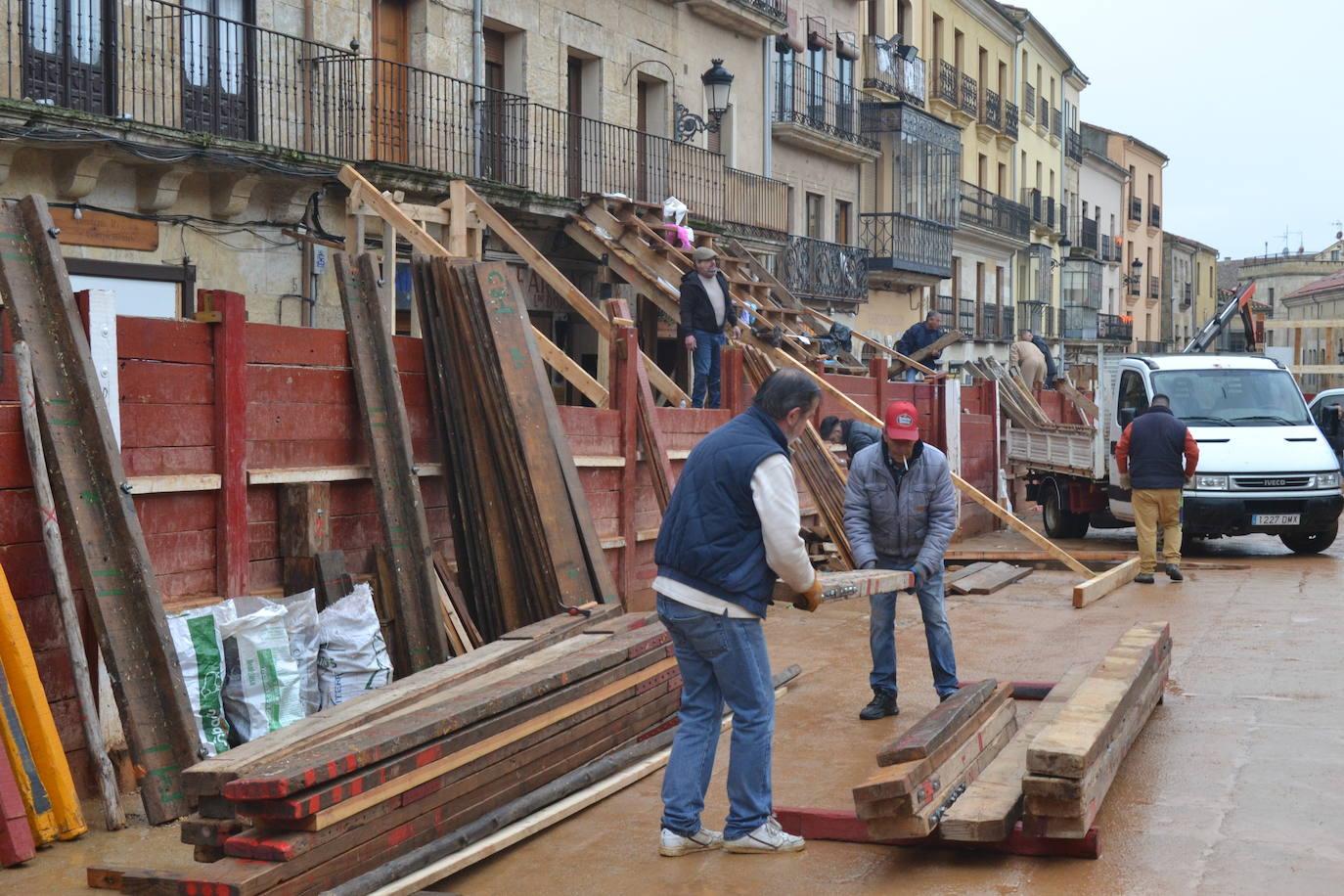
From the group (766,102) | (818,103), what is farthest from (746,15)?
(818,103)

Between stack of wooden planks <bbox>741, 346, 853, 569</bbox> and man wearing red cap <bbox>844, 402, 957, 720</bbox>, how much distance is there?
5.65 m

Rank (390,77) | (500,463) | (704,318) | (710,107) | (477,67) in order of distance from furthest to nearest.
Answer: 1. (710,107)
2. (477,67)
3. (390,77)
4. (704,318)
5. (500,463)

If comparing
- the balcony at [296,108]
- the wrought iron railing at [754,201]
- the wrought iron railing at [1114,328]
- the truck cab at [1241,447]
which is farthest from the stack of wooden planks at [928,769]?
the wrought iron railing at [1114,328]

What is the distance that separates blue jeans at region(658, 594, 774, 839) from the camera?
5777 millimetres

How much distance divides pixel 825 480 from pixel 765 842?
8.47 meters

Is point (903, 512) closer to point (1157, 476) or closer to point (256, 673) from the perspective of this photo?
point (256, 673)

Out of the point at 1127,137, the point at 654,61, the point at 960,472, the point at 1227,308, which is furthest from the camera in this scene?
the point at 1127,137

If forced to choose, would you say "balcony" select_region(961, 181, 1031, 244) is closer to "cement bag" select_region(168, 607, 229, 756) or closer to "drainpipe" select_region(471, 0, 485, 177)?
"drainpipe" select_region(471, 0, 485, 177)

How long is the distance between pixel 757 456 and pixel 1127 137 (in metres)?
59.6

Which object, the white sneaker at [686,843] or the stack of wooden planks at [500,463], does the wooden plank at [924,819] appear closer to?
the white sneaker at [686,843]

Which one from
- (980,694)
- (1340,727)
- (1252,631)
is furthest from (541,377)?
(1252,631)

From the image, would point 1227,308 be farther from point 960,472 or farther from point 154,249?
point 154,249

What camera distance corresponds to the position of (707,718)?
5.89 m

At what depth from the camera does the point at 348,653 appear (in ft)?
24.2
